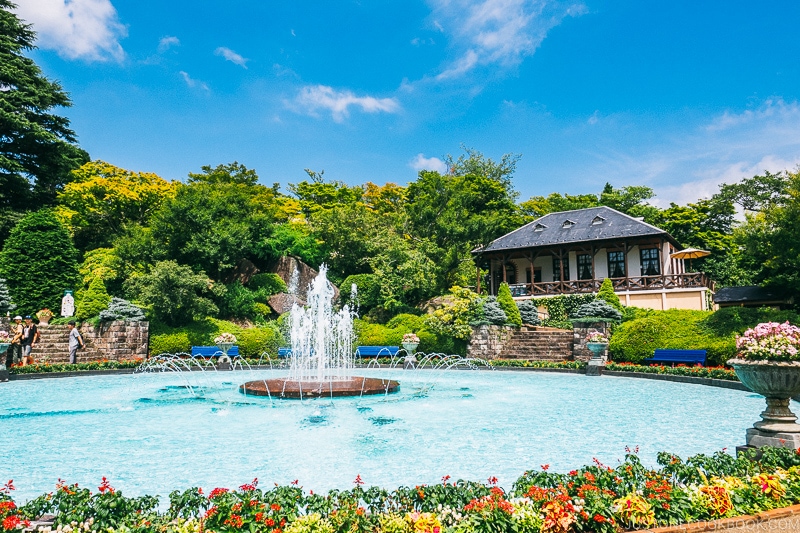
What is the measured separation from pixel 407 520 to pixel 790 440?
5.19 meters

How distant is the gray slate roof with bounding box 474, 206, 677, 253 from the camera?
101ft

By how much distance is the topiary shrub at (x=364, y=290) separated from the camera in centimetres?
2970

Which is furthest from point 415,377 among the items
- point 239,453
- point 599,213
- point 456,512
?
point 599,213

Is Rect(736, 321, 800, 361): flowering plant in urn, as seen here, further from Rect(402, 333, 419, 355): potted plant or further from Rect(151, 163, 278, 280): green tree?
Rect(151, 163, 278, 280): green tree

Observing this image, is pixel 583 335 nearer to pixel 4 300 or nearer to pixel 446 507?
pixel 446 507

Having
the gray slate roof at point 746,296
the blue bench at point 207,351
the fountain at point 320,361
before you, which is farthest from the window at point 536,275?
the blue bench at point 207,351

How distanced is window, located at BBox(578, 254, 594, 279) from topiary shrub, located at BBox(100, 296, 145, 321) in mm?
26676

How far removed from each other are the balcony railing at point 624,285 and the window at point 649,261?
4.03 feet

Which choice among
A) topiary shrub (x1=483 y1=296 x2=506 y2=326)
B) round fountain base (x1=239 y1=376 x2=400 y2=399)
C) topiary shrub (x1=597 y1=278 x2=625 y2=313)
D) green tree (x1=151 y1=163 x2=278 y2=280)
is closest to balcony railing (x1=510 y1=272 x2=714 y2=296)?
topiary shrub (x1=597 y1=278 x2=625 y2=313)

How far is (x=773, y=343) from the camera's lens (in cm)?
632

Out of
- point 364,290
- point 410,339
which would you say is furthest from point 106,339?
point 364,290

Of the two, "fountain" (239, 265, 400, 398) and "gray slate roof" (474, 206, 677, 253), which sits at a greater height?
"gray slate roof" (474, 206, 677, 253)

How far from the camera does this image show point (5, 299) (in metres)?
21.8

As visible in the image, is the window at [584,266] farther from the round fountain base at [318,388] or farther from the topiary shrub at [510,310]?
the round fountain base at [318,388]
